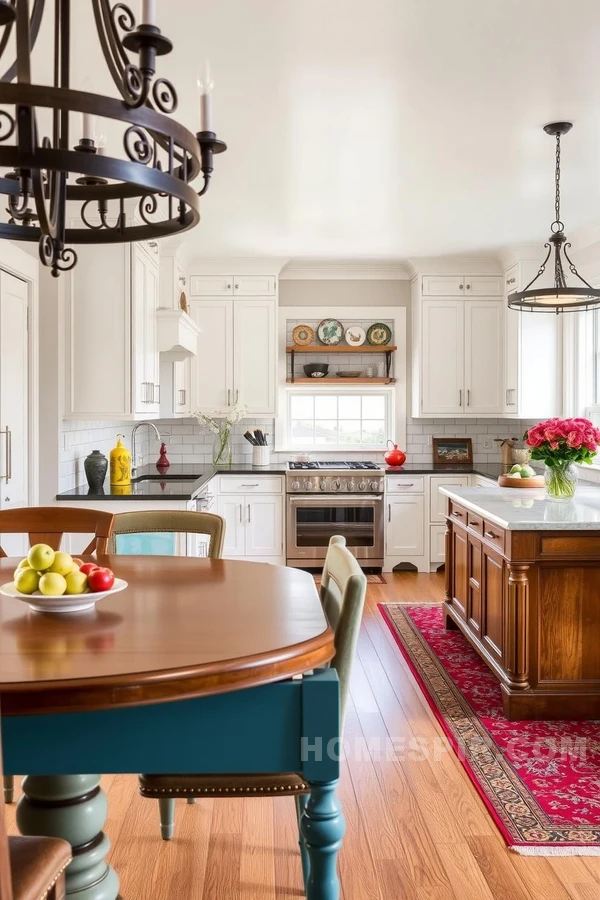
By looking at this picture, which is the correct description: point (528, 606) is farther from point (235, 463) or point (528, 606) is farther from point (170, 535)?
point (235, 463)

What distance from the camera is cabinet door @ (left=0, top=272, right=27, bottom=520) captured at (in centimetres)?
380

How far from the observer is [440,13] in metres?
2.57

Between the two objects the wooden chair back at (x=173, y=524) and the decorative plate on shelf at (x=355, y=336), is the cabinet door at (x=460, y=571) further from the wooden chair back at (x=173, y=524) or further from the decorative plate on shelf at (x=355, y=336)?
the decorative plate on shelf at (x=355, y=336)

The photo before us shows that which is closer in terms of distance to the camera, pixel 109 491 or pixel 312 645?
pixel 312 645

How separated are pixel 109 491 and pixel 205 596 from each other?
2524 mm

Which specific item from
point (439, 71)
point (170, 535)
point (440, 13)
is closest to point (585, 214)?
point (439, 71)

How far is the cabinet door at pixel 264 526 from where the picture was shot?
634cm

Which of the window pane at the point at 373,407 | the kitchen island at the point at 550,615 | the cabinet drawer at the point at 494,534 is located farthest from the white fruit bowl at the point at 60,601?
the window pane at the point at 373,407

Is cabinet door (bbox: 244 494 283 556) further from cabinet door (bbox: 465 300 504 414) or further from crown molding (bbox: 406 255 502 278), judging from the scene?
crown molding (bbox: 406 255 502 278)

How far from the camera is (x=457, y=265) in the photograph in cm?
651

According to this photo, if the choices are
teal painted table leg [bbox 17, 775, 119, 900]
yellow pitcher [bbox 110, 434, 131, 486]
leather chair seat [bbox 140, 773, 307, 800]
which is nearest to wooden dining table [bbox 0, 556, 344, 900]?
leather chair seat [bbox 140, 773, 307, 800]

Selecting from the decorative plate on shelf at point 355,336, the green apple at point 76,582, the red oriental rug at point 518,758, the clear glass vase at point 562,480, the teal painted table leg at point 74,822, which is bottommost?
the red oriental rug at point 518,758

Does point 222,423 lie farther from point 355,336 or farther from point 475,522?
point 475,522

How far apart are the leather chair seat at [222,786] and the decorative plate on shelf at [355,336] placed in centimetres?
535
